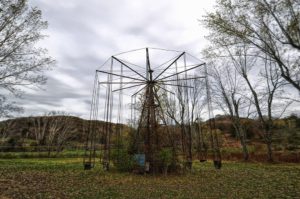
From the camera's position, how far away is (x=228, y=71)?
2836cm

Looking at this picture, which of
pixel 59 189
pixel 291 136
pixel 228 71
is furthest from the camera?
pixel 291 136

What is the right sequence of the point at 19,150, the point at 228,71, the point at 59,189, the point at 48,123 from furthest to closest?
1. the point at 48,123
2. the point at 19,150
3. the point at 228,71
4. the point at 59,189

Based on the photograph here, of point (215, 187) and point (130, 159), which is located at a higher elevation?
point (130, 159)

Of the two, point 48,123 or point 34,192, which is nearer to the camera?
point 34,192

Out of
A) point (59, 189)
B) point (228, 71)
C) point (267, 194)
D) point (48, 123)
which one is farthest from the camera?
point (48, 123)

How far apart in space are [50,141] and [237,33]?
34.1 m

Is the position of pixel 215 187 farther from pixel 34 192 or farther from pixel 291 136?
pixel 291 136

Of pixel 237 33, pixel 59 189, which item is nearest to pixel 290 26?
pixel 237 33

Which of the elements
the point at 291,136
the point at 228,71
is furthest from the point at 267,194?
the point at 291,136

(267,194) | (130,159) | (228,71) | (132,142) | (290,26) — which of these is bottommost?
(267,194)

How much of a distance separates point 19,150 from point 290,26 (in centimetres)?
3764

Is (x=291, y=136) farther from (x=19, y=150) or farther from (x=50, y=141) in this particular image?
(x=19, y=150)

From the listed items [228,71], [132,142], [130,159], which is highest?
[228,71]

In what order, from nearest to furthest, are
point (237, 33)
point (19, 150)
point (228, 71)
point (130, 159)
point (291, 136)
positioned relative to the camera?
point (237, 33) → point (130, 159) → point (228, 71) → point (291, 136) → point (19, 150)
